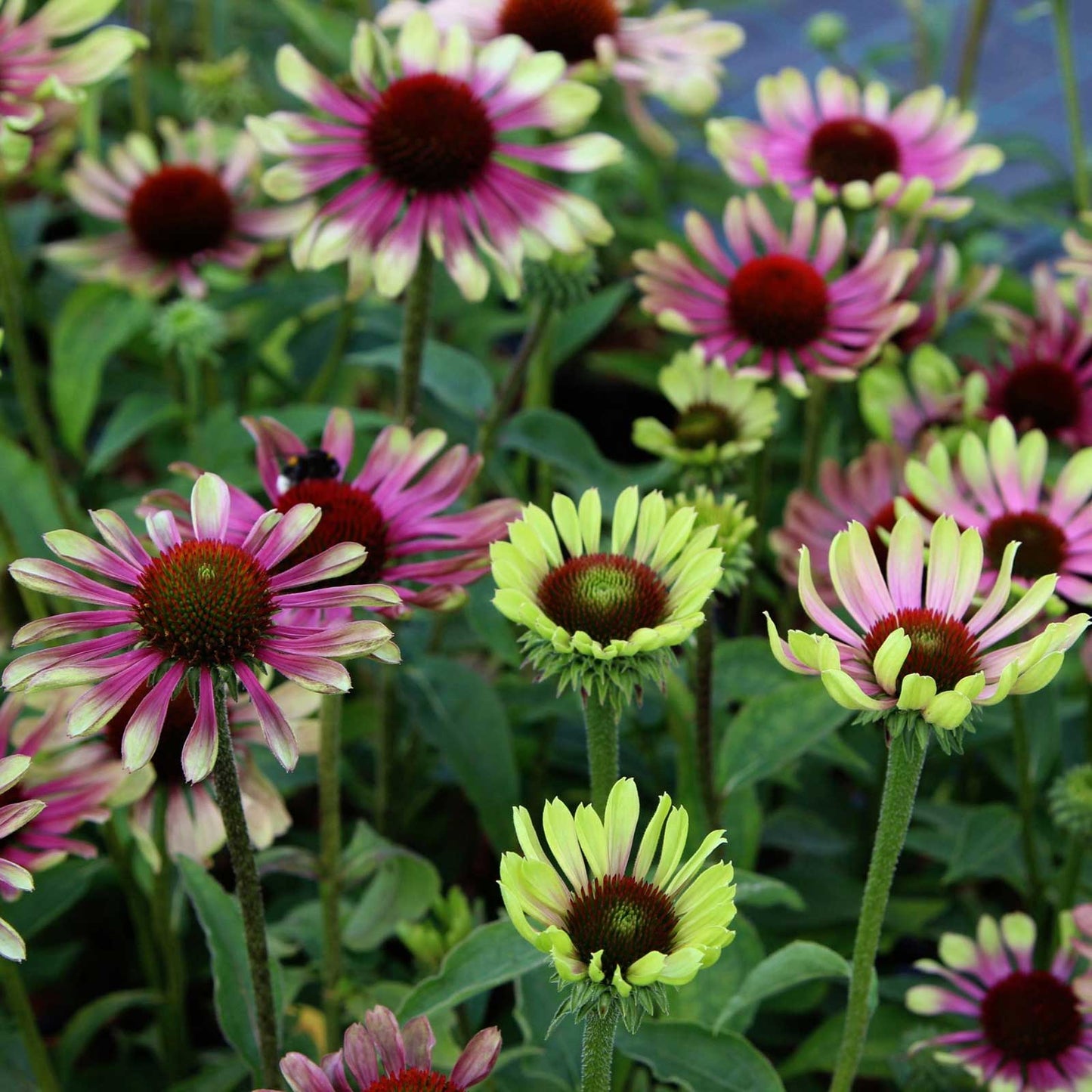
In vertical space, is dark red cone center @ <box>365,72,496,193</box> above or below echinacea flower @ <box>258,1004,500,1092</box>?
above

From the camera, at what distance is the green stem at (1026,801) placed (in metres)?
0.96

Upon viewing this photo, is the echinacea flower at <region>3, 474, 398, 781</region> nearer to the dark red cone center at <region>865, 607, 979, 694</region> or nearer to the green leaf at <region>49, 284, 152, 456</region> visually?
the dark red cone center at <region>865, 607, 979, 694</region>

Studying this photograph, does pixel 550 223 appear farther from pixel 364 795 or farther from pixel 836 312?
pixel 364 795

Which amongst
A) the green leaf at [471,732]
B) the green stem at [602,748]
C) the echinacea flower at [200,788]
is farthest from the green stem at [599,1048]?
the green leaf at [471,732]

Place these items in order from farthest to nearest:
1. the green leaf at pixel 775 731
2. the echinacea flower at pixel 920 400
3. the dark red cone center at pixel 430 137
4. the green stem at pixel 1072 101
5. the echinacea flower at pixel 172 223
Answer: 1. the green stem at pixel 1072 101
2. the echinacea flower at pixel 172 223
3. the echinacea flower at pixel 920 400
4. the dark red cone center at pixel 430 137
5. the green leaf at pixel 775 731

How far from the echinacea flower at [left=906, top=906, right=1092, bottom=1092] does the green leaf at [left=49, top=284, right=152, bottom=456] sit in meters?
0.88

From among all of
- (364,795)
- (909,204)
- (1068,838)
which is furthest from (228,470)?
(1068,838)

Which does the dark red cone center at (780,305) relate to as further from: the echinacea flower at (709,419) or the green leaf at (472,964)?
the green leaf at (472,964)

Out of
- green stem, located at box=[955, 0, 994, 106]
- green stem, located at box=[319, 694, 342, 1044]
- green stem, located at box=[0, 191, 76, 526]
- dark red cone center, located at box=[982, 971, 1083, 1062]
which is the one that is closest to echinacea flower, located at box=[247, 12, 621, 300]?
green stem, located at box=[0, 191, 76, 526]

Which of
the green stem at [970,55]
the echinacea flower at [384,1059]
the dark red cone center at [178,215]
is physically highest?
the green stem at [970,55]

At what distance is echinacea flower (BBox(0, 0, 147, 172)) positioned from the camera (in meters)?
0.96

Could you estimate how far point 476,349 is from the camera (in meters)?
1.59

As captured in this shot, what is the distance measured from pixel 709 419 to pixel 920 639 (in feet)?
1.25

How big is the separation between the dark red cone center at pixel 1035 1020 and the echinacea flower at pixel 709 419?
1.24ft
